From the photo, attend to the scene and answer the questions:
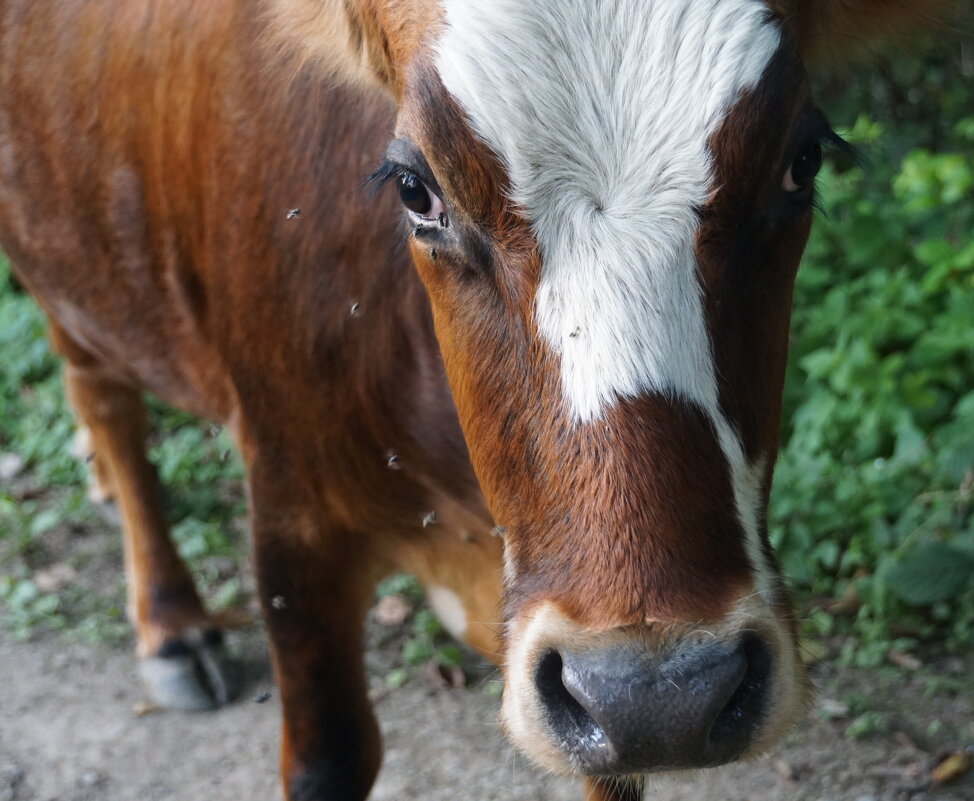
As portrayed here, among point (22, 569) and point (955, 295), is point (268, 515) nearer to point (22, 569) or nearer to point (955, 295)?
point (22, 569)

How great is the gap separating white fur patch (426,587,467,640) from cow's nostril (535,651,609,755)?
4.35 ft

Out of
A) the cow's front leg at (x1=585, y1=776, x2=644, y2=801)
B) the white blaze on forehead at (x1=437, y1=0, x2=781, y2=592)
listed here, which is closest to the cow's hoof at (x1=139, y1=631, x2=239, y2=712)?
the cow's front leg at (x1=585, y1=776, x2=644, y2=801)

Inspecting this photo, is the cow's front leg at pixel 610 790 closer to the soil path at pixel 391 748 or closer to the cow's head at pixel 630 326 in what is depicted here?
the soil path at pixel 391 748

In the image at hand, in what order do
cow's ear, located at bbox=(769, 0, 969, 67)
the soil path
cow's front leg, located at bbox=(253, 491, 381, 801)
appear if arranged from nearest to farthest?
1. cow's ear, located at bbox=(769, 0, 969, 67)
2. cow's front leg, located at bbox=(253, 491, 381, 801)
3. the soil path

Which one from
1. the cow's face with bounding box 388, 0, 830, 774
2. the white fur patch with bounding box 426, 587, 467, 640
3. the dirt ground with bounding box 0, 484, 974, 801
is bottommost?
the dirt ground with bounding box 0, 484, 974, 801

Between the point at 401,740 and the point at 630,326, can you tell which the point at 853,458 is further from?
the point at 630,326

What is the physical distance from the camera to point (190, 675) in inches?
152

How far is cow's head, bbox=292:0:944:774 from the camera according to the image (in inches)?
68.5

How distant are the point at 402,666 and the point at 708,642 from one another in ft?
7.75

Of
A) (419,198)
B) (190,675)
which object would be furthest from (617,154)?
(190,675)

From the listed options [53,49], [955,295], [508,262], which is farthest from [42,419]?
[508,262]

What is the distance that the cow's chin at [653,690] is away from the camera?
1.68m

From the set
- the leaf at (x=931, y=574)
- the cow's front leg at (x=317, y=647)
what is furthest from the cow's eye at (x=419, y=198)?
the leaf at (x=931, y=574)

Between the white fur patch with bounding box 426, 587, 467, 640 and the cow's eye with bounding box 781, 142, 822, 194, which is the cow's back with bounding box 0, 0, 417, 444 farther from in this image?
the cow's eye with bounding box 781, 142, 822, 194
